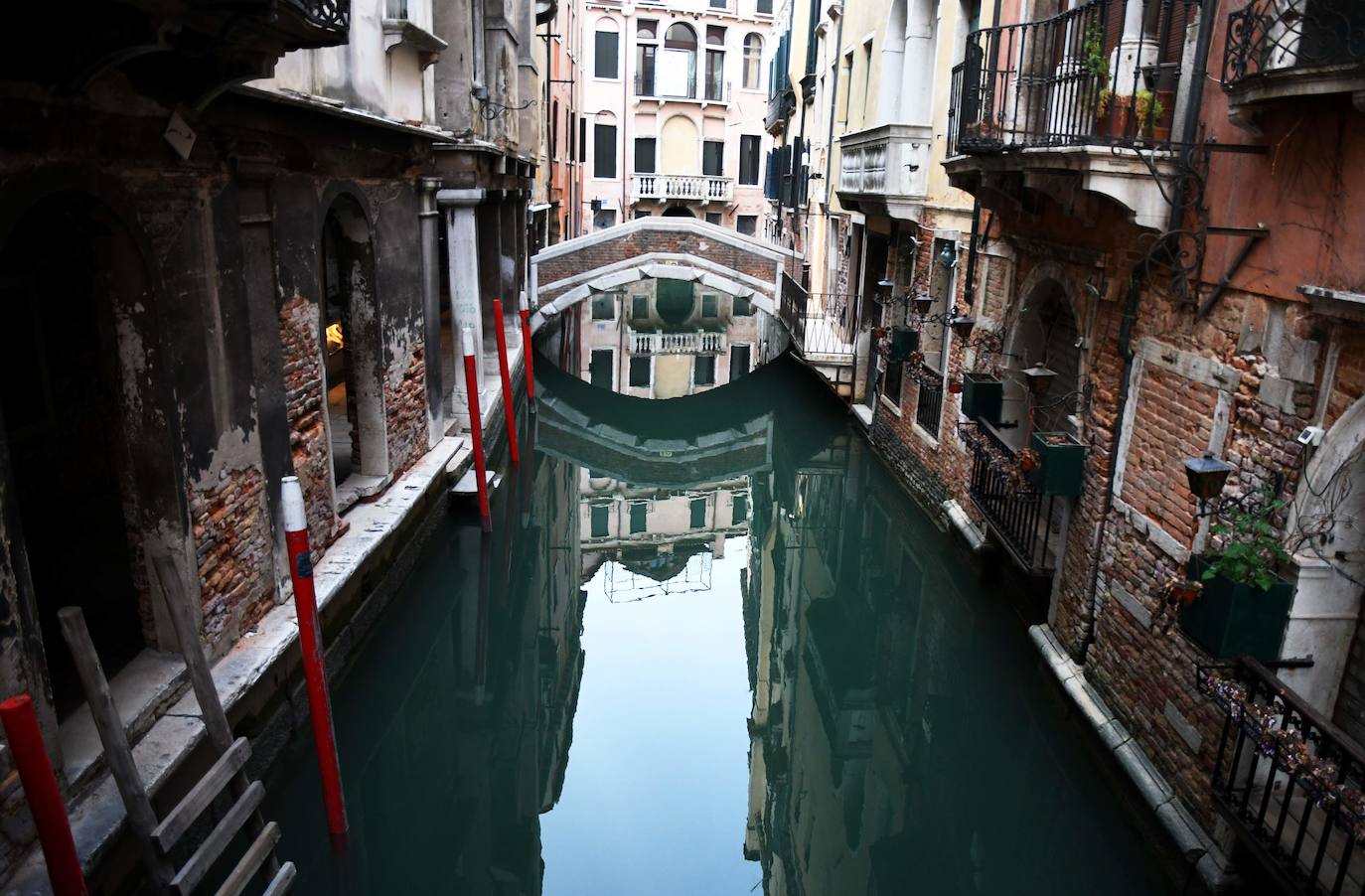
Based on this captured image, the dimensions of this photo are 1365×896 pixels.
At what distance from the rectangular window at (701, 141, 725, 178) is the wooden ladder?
2614 cm

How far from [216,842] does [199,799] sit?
0.17 metres

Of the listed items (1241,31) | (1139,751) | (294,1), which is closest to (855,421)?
(1139,751)

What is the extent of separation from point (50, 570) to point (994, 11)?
22.0ft

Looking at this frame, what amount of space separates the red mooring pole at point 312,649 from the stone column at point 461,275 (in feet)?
A: 17.8

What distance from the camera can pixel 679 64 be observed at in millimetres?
27031

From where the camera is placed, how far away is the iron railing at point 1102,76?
450 cm

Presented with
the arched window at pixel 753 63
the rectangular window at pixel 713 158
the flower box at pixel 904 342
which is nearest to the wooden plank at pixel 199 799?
the flower box at pixel 904 342

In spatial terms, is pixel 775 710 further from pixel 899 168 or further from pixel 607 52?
pixel 607 52

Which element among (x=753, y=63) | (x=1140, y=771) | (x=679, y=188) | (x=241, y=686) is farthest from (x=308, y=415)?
(x=753, y=63)

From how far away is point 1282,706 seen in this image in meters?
3.35

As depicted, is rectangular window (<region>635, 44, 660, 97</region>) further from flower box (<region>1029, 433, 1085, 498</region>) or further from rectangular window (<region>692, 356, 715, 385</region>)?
flower box (<region>1029, 433, 1085, 498</region>)

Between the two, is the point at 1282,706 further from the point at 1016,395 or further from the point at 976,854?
the point at 1016,395

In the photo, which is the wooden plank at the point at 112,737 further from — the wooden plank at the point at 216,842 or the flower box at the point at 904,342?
the flower box at the point at 904,342

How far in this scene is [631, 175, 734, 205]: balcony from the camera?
26719mm
